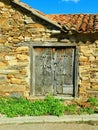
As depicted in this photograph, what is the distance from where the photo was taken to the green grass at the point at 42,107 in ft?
32.4

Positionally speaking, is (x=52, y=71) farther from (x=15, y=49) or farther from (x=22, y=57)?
(x=15, y=49)

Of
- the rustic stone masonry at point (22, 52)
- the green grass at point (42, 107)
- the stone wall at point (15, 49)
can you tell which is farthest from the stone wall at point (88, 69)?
the stone wall at point (15, 49)

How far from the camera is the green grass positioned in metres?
9.88

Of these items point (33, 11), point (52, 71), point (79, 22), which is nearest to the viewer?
point (33, 11)

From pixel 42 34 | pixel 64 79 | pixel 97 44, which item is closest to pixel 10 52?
pixel 42 34

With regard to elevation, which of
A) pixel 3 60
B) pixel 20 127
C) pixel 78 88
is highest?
pixel 3 60

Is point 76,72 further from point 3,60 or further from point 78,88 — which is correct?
point 3,60

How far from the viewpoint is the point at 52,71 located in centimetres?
1112

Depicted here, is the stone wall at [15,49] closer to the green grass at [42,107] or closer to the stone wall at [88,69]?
the green grass at [42,107]

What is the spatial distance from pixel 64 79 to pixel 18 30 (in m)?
2.25

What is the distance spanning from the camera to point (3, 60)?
10992 mm

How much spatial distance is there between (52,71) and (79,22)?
6.76 feet

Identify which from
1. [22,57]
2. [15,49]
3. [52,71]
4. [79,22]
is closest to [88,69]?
[52,71]

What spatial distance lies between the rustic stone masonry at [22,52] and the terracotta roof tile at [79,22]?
1.47ft
